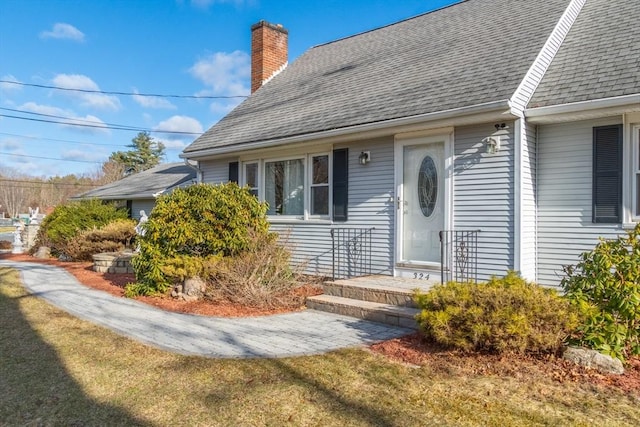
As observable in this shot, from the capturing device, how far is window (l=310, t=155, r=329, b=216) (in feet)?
29.5

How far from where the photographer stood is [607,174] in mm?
6031

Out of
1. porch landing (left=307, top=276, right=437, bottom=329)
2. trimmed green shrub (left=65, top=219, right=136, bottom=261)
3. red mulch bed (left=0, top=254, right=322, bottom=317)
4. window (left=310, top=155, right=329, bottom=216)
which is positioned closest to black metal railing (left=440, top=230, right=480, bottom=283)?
porch landing (left=307, top=276, right=437, bottom=329)

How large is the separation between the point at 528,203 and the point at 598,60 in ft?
7.76

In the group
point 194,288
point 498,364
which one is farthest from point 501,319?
point 194,288

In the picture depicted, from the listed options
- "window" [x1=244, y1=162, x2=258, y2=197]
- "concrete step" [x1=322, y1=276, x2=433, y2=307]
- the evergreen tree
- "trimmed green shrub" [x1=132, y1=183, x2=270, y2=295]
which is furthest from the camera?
the evergreen tree

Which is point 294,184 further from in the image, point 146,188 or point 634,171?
point 146,188

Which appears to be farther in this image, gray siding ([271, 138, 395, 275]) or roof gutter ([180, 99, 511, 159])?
gray siding ([271, 138, 395, 275])

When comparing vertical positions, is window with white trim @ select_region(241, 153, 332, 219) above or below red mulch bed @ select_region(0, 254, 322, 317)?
Answer: above

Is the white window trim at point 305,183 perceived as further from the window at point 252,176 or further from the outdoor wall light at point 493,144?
the outdoor wall light at point 493,144

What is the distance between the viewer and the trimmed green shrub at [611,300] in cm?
405

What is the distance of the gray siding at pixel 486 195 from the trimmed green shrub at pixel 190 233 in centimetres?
351

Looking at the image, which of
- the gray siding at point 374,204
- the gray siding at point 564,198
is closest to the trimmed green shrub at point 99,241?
the gray siding at point 374,204

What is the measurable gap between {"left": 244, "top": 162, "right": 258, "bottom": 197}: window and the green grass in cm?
585

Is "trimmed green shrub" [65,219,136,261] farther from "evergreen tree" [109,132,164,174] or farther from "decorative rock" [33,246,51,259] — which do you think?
"evergreen tree" [109,132,164,174]
